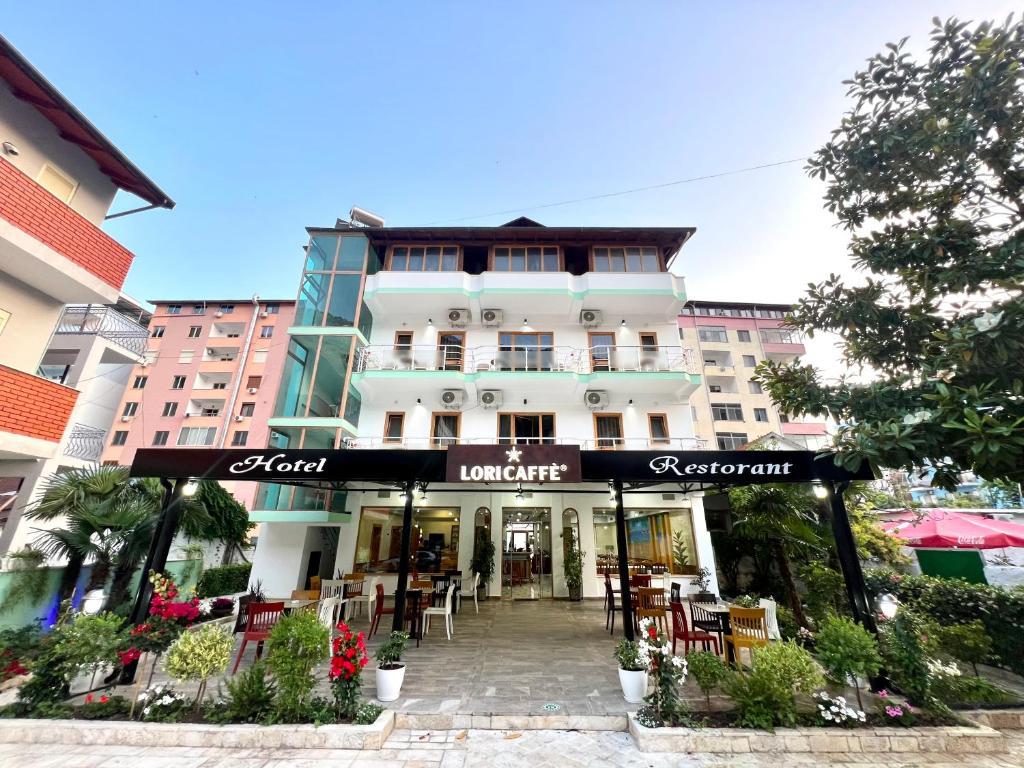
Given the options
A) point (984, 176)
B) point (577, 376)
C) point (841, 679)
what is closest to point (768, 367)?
point (984, 176)

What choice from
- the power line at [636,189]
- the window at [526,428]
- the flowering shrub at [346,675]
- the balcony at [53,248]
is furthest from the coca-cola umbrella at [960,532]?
the balcony at [53,248]

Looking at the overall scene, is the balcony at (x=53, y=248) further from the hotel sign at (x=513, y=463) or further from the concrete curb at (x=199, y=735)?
the hotel sign at (x=513, y=463)

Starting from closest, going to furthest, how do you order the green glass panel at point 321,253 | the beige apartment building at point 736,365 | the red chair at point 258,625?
the red chair at point 258,625, the green glass panel at point 321,253, the beige apartment building at point 736,365

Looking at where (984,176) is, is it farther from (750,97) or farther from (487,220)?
(487,220)

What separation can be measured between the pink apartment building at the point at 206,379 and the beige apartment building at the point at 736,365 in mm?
32086

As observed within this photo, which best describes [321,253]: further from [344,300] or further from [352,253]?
[344,300]

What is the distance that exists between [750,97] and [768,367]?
7339 mm

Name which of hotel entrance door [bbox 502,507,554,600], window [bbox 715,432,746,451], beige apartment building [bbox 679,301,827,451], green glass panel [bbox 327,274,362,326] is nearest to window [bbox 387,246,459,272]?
green glass panel [bbox 327,274,362,326]

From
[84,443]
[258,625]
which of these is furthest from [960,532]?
[84,443]

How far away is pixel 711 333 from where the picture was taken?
32438 mm

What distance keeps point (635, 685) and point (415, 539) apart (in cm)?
1018

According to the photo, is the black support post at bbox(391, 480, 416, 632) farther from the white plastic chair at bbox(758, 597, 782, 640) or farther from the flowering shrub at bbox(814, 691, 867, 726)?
the white plastic chair at bbox(758, 597, 782, 640)

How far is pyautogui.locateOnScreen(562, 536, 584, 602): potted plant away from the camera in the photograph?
12656 mm

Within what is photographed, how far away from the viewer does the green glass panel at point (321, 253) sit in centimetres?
1388
